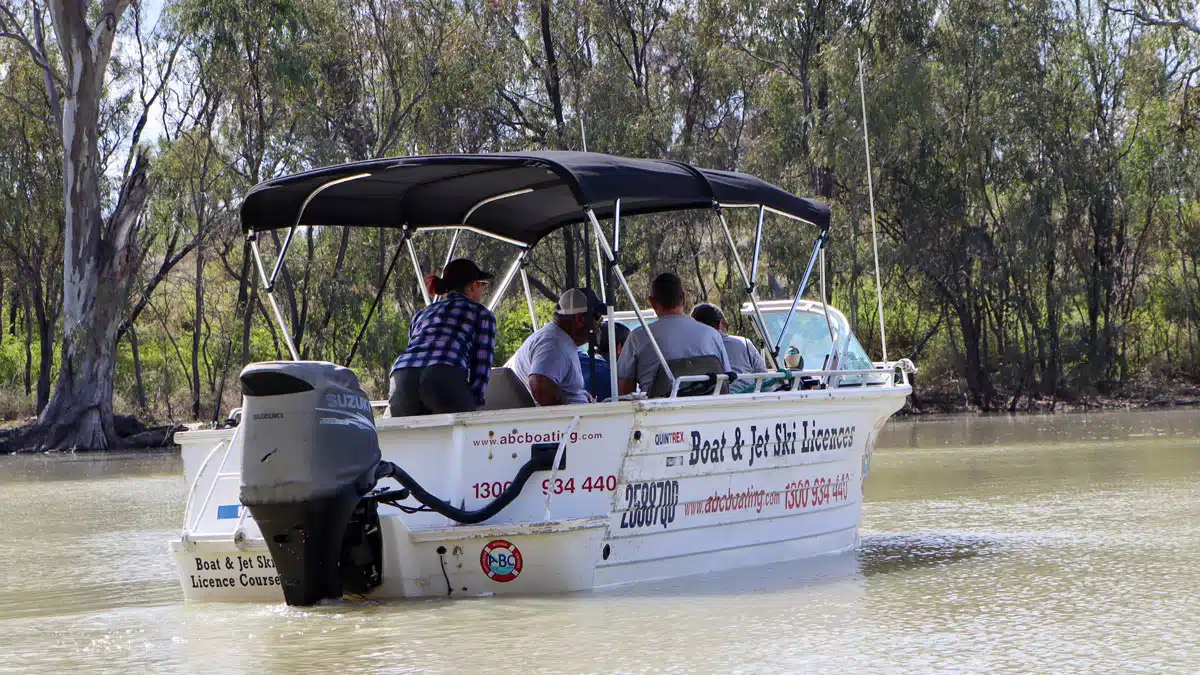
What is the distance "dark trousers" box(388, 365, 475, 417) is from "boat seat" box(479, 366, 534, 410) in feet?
1.55

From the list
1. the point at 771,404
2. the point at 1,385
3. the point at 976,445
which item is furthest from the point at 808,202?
the point at 1,385

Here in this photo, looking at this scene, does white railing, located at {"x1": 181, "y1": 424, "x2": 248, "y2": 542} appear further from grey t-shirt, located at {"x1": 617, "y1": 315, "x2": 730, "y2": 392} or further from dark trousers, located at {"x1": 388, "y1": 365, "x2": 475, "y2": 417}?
grey t-shirt, located at {"x1": 617, "y1": 315, "x2": 730, "y2": 392}

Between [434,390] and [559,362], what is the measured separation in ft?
2.27

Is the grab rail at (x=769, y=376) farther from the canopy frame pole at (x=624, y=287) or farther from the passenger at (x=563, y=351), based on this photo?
the passenger at (x=563, y=351)

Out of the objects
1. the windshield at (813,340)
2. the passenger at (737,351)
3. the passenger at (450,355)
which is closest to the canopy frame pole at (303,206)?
the passenger at (450,355)

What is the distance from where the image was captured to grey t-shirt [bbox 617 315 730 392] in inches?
296

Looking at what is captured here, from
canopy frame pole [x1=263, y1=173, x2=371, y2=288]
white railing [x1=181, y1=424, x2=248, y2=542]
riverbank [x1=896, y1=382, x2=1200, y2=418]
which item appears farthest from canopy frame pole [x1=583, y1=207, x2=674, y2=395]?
riverbank [x1=896, y1=382, x2=1200, y2=418]

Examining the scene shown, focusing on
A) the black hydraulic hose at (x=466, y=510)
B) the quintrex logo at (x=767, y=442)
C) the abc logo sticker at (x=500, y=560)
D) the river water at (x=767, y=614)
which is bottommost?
the river water at (x=767, y=614)

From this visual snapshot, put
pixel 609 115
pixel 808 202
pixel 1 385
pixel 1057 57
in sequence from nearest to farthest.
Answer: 1. pixel 808 202
2. pixel 609 115
3. pixel 1057 57
4. pixel 1 385

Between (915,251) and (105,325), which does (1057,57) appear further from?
(105,325)

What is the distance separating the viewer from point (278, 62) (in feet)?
92.8

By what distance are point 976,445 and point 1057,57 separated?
57.8 feet

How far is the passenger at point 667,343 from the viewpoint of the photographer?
753 centimetres

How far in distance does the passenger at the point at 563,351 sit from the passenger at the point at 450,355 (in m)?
0.28
